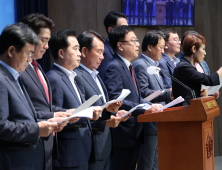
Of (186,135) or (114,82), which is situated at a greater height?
(114,82)

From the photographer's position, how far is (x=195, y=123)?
2240 millimetres

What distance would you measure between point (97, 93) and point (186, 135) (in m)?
0.70

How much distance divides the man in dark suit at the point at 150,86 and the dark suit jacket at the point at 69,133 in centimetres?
92

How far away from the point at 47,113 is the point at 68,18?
2.83m

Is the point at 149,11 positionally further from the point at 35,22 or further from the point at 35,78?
the point at 35,78

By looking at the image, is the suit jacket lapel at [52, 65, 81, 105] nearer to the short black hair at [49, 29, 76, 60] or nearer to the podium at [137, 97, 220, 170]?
the short black hair at [49, 29, 76, 60]

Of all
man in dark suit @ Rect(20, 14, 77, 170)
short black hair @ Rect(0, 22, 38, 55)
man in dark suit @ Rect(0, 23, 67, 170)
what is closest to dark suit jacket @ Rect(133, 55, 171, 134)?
man in dark suit @ Rect(20, 14, 77, 170)

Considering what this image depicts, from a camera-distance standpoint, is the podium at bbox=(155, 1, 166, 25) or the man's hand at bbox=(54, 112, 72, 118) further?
the podium at bbox=(155, 1, 166, 25)

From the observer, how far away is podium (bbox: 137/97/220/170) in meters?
2.20

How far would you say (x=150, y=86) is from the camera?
3252 mm

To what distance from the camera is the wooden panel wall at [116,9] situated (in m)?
4.48

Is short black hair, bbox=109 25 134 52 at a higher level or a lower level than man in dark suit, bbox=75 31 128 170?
higher

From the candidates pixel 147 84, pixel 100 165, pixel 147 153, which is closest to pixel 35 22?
pixel 100 165

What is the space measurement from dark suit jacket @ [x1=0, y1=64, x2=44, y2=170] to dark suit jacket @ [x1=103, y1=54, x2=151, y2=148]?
108cm
